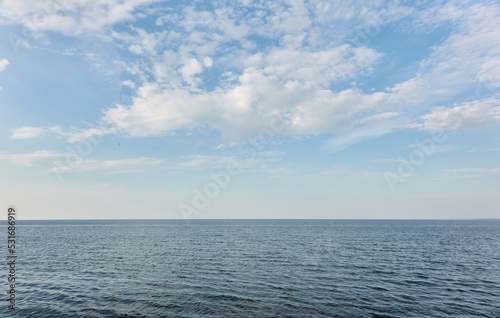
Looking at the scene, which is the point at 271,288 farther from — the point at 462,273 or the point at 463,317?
the point at 462,273

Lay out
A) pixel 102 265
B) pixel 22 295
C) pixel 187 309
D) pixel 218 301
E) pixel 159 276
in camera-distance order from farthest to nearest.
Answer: pixel 102 265, pixel 159 276, pixel 22 295, pixel 218 301, pixel 187 309

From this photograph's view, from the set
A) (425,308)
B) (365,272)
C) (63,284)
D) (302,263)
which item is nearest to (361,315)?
(425,308)

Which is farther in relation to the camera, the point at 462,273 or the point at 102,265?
the point at 102,265

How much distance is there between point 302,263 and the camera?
161 ft

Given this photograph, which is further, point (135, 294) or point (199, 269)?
point (199, 269)

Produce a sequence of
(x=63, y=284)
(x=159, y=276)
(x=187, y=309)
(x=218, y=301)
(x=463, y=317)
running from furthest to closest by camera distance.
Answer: (x=159, y=276)
(x=63, y=284)
(x=218, y=301)
(x=187, y=309)
(x=463, y=317)

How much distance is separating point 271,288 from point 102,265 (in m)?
33.9

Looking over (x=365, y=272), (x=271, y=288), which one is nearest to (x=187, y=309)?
(x=271, y=288)

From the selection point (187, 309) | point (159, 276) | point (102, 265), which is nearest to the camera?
point (187, 309)

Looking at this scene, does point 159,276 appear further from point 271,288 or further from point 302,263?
point 302,263

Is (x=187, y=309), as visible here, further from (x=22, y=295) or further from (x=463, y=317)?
(x=463, y=317)

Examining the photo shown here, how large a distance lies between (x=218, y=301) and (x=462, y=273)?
4052cm

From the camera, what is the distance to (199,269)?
44875 millimetres

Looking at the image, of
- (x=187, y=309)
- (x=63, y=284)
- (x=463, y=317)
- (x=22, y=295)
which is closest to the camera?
(x=463, y=317)
